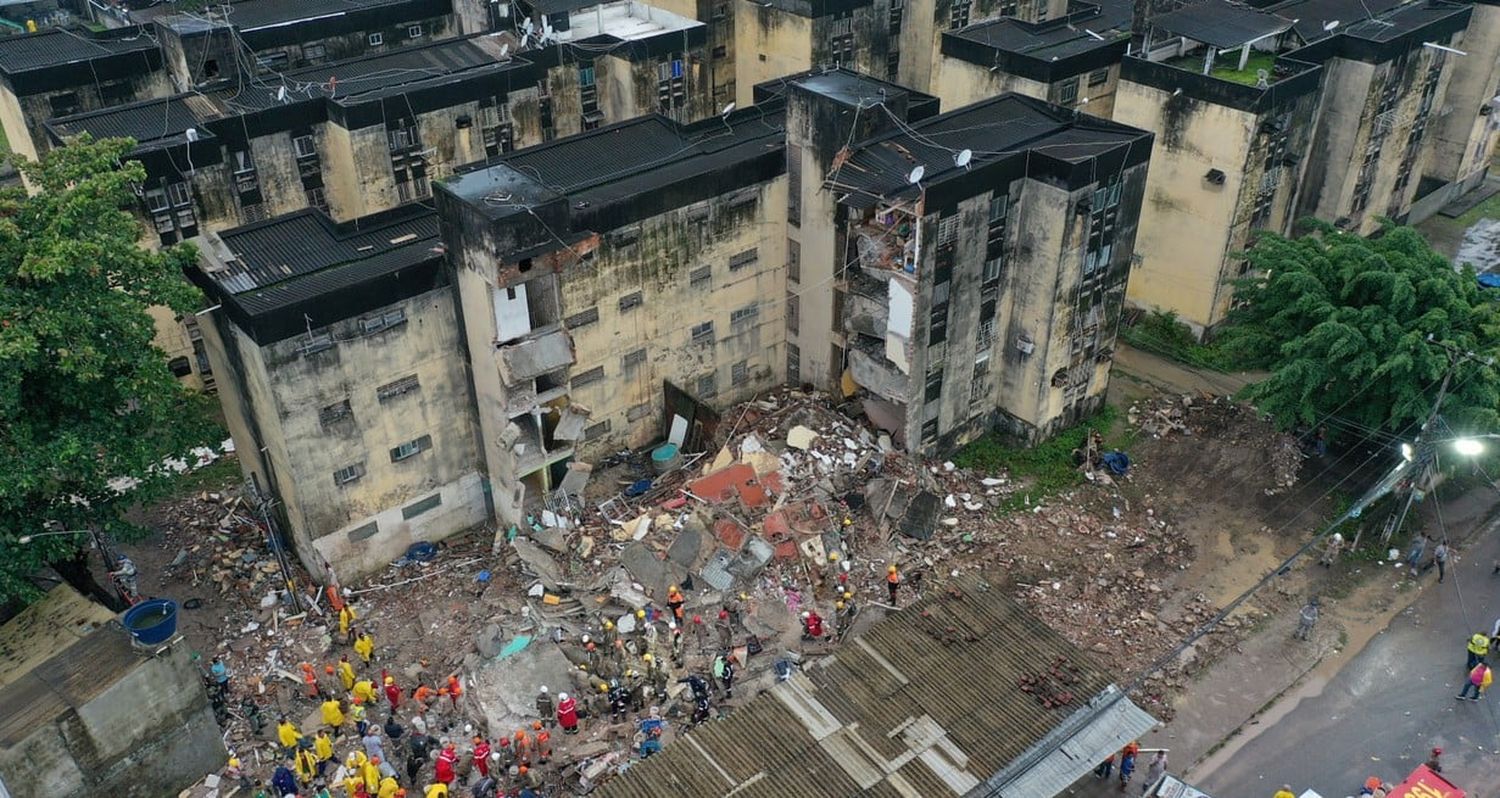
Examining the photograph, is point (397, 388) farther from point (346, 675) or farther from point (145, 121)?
point (145, 121)

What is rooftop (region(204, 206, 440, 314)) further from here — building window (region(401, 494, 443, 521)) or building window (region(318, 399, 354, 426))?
building window (region(401, 494, 443, 521))

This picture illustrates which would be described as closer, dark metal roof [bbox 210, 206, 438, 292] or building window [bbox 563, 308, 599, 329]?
dark metal roof [bbox 210, 206, 438, 292]

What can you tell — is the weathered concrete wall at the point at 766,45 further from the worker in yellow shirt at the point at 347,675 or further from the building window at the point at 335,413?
the worker in yellow shirt at the point at 347,675

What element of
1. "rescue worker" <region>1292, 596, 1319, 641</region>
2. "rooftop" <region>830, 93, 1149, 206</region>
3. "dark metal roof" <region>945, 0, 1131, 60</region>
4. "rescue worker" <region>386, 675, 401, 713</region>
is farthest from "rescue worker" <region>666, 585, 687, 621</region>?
"dark metal roof" <region>945, 0, 1131, 60</region>

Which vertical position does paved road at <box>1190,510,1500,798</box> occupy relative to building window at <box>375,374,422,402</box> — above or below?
below

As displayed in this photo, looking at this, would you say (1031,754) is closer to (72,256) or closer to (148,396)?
(148,396)

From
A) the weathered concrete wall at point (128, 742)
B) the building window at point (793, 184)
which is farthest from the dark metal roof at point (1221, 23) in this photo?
the weathered concrete wall at point (128, 742)

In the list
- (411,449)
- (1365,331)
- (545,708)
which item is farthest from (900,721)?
(1365,331)
